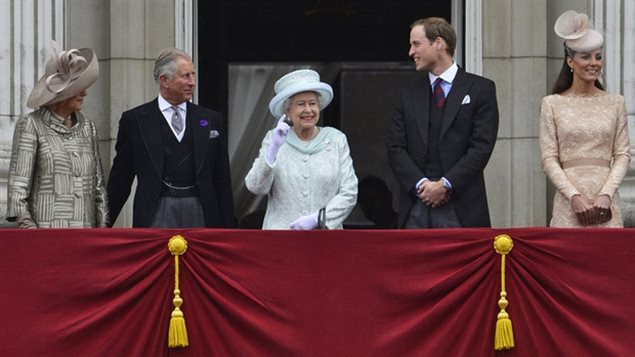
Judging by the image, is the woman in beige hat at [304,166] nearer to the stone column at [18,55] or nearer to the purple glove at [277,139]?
the purple glove at [277,139]

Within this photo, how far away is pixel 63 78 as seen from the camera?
11586 mm

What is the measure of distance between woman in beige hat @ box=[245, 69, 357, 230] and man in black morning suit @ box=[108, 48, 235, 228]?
37cm

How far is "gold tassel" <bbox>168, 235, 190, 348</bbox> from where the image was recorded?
10.9 metres

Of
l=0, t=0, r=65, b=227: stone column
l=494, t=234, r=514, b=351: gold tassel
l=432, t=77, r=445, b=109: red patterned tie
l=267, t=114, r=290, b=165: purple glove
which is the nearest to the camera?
l=494, t=234, r=514, b=351: gold tassel

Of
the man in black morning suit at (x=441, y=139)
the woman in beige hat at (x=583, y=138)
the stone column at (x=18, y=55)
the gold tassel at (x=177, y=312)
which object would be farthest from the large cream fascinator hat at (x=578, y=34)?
the stone column at (x=18, y=55)

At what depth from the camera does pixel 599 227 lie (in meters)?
11.5

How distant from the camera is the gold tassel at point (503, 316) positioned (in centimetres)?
1084

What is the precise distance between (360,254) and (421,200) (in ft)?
2.67

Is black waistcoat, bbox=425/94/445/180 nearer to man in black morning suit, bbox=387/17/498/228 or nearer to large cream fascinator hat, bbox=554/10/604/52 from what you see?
man in black morning suit, bbox=387/17/498/228

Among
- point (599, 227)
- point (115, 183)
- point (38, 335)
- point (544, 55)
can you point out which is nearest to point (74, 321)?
point (38, 335)

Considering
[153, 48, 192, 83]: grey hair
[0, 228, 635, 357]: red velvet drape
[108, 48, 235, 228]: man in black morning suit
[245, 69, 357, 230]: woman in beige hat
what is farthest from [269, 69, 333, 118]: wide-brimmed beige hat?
[0, 228, 635, 357]: red velvet drape

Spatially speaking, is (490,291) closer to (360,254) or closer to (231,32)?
(360,254)

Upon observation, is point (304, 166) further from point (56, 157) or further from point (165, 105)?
point (56, 157)

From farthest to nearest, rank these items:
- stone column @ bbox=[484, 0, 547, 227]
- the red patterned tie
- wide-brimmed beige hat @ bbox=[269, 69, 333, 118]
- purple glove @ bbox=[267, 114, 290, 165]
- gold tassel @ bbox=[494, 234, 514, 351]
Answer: stone column @ bbox=[484, 0, 547, 227], the red patterned tie, wide-brimmed beige hat @ bbox=[269, 69, 333, 118], purple glove @ bbox=[267, 114, 290, 165], gold tassel @ bbox=[494, 234, 514, 351]
